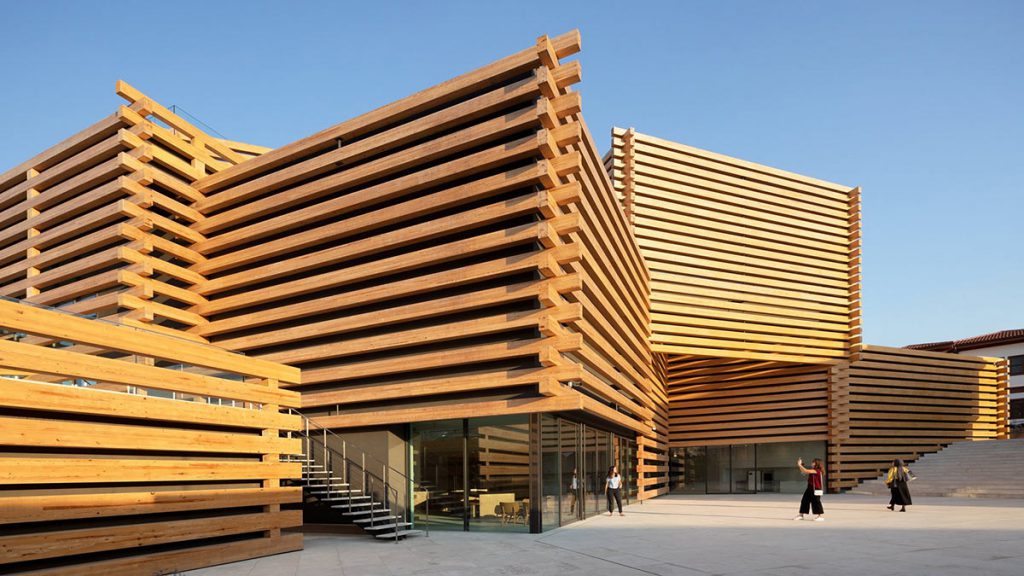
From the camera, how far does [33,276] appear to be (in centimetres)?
2327

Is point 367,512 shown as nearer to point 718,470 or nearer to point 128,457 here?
point 128,457

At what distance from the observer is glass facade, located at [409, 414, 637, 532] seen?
17.1 m

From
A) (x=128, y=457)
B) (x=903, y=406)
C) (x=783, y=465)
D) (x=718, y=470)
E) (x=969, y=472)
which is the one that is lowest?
(x=718, y=470)

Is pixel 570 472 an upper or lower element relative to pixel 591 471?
upper

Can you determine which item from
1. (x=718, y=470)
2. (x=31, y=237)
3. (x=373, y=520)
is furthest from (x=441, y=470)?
(x=718, y=470)

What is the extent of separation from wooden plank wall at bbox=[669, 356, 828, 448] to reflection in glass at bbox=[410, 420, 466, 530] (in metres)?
17.9

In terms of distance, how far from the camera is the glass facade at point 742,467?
34.2 m

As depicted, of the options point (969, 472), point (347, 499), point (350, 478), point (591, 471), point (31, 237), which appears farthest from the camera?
point (969, 472)

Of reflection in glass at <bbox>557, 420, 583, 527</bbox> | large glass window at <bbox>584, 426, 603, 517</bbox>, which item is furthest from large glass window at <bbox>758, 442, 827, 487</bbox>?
reflection in glass at <bbox>557, 420, 583, 527</bbox>

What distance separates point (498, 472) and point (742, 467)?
21.6 m

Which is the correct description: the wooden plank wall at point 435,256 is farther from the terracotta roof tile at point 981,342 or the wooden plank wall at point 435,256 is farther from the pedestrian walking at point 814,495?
the terracotta roof tile at point 981,342

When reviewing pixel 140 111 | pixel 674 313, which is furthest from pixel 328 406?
pixel 674 313

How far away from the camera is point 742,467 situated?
117ft

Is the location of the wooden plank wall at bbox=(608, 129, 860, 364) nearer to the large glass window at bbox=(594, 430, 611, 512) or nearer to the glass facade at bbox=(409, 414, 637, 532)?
the large glass window at bbox=(594, 430, 611, 512)
